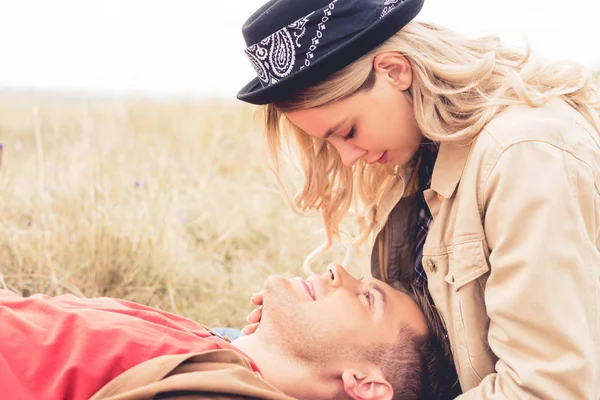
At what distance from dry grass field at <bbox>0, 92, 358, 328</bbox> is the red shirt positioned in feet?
3.21

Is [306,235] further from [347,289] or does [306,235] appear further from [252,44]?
[252,44]

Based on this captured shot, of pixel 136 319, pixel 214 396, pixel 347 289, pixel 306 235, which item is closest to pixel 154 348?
pixel 136 319

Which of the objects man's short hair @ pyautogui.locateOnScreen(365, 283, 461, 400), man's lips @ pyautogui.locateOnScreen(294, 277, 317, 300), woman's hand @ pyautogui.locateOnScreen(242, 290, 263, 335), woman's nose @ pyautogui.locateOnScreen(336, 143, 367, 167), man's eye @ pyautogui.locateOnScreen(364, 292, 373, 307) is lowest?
man's short hair @ pyautogui.locateOnScreen(365, 283, 461, 400)

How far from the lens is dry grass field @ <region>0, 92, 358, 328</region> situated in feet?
14.0

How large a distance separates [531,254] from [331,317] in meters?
0.86

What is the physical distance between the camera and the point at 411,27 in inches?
107

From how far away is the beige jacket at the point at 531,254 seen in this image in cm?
230

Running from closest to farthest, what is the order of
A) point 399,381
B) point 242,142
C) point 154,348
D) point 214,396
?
point 214,396
point 154,348
point 399,381
point 242,142

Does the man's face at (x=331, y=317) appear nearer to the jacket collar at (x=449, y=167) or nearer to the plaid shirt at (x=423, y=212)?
the plaid shirt at (x=423, y=212)

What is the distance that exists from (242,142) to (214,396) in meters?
4.67

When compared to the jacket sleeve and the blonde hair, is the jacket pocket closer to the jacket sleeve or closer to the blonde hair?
the jacket sleeve

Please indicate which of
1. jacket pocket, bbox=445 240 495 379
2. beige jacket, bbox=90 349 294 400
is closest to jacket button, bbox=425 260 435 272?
jacket pocket, bbox=445 240 495 379

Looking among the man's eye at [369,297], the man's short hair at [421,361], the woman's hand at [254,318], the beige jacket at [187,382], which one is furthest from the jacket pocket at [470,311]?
the woman's hand at [254,318]

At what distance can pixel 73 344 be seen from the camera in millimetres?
2549
